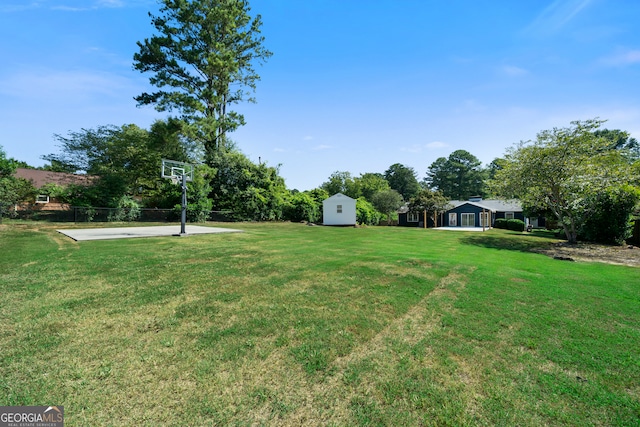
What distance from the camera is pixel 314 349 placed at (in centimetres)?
286

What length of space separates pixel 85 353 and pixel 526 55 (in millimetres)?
14623

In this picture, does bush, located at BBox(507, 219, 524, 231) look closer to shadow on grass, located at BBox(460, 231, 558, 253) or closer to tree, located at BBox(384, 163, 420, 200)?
shadow on grass, located at BBox(460, 231, 558, 253)

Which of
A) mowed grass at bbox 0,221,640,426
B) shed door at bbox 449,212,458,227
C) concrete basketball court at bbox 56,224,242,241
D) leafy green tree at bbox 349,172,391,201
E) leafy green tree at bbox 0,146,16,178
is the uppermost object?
leafy green tree at bbox 349,172,391,201

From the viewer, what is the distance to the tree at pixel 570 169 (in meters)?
13.3

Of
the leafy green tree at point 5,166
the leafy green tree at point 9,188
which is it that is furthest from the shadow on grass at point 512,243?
the leafy green tree at point 5,166

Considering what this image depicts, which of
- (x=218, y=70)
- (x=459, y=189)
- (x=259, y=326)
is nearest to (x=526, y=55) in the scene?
(x=259, y=326)

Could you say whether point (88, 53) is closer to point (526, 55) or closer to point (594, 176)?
point (526, 55)

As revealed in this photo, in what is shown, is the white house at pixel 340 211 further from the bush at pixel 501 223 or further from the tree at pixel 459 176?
the tree at pixel 459 176

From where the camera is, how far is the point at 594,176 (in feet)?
43.8

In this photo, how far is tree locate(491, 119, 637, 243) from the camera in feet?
43.6

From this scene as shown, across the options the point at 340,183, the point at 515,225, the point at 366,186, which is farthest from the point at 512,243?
the point at 340,183
